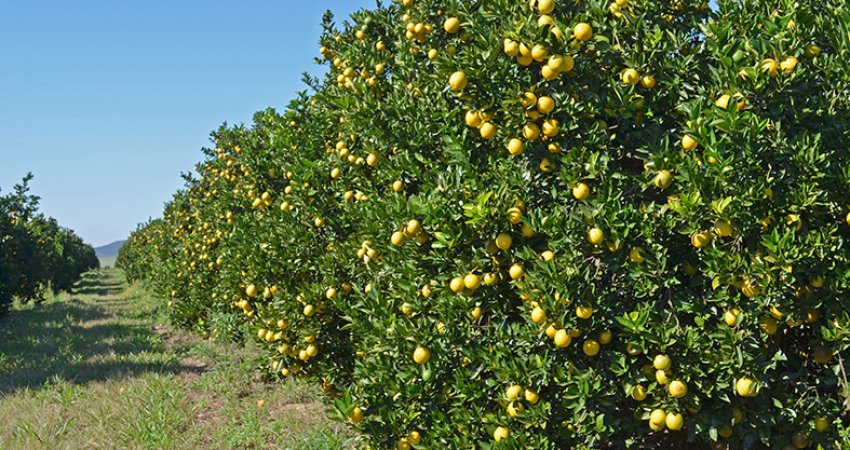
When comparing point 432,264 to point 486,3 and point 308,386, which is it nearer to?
point 486,3

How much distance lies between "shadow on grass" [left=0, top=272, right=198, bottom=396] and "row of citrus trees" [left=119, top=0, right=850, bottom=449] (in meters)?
5.95

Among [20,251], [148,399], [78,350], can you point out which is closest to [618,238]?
[148,399]

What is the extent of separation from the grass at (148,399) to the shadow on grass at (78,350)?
2cm

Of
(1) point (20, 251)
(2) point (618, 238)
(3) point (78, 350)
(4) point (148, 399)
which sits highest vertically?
(1) point (20, 251)

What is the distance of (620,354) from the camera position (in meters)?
3.30

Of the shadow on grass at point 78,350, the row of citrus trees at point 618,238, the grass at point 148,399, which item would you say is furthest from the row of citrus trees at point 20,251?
the row of citrus trees at point 618,238

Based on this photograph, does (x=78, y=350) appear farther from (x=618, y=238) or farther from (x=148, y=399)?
(x=618, y=238)

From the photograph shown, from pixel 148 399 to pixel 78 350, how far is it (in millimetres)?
4401

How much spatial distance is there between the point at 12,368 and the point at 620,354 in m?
9.25

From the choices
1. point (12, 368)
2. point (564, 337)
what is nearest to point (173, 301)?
point (12, 368)

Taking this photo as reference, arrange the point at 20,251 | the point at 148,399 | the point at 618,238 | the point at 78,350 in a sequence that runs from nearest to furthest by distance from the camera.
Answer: the point at 618,238 < the point at 148,399 < the point at 78,350 < the point at 20,251

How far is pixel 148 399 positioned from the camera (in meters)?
6.93

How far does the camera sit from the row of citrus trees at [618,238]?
3184mm

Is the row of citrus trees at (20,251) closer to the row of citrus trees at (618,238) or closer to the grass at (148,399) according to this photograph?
the grass at (148,399)
